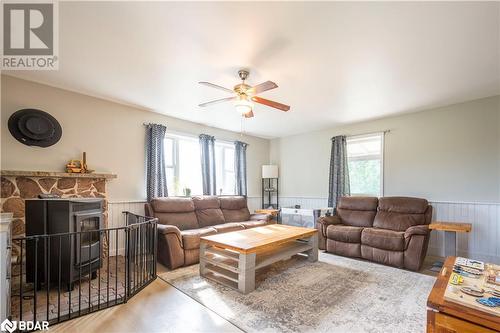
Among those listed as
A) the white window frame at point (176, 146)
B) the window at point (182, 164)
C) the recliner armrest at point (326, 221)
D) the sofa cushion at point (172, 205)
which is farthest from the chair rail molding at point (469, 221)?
the recliner armrest at point (326, 221)

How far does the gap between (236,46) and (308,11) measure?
743 mm

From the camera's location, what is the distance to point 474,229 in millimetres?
3754

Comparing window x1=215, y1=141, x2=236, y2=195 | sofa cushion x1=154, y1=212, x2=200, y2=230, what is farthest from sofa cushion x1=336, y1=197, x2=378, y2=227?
sofa cushion x1=154, y1=212, x2=200, y2=230

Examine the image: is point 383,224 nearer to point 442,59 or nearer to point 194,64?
point 442,59

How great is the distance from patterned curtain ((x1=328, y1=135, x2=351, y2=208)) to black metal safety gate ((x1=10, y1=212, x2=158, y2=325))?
3.76 m

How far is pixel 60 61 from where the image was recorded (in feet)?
8.70

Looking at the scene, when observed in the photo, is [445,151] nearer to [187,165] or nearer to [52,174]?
[187,165]

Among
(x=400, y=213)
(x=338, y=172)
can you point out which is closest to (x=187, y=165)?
(x=338, y=172)

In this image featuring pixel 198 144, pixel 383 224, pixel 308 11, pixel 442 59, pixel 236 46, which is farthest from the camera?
pixel 198 144

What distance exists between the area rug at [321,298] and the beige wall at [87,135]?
193 cm

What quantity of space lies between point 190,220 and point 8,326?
2.59 metres

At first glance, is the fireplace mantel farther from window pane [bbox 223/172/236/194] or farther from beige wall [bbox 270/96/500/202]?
beige wall [bbox 270/96/500/202]

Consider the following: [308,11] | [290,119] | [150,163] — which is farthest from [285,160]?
[308,11]

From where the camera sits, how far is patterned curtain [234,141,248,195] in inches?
230
